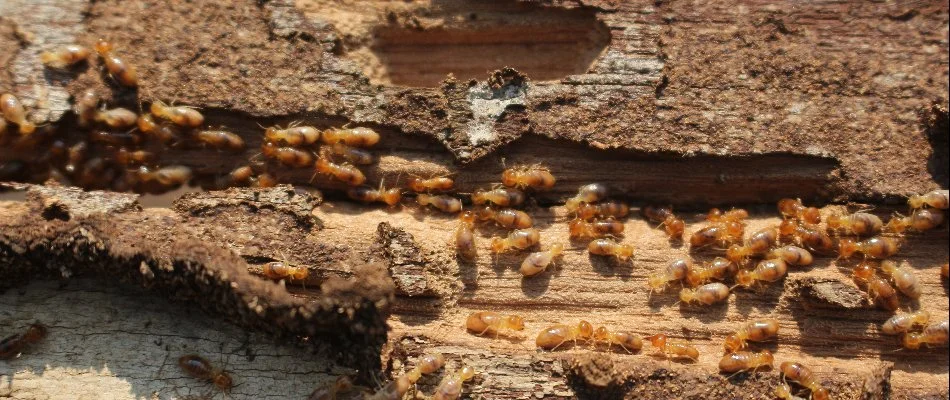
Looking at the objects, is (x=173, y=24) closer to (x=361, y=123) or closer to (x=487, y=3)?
(x=361, y=123)

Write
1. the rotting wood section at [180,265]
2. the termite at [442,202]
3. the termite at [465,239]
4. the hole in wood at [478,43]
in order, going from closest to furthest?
the rotting wood section at [180,265] < the termite at [465,239] < the termite at [442,202] < the hole in wood at [478,43]

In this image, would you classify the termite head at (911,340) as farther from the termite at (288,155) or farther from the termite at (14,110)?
the termite at (14,110)

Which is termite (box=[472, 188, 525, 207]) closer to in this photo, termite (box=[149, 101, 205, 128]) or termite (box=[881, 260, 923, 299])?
termite (box=[149, 101, 205, 128])

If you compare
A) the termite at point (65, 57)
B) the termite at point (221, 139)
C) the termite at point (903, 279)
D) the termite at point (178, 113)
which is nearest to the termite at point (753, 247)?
the termite at point (903, 279)

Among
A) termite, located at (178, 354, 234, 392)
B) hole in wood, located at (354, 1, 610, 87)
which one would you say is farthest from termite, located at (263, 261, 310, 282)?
hole in wood, located at (354, 1, 610, 87)

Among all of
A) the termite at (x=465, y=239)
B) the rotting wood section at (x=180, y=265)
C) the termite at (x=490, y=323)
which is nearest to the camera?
the rotting wood section at (x=180, y=265)

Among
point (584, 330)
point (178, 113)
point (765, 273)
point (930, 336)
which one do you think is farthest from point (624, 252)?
point (178, 113)
